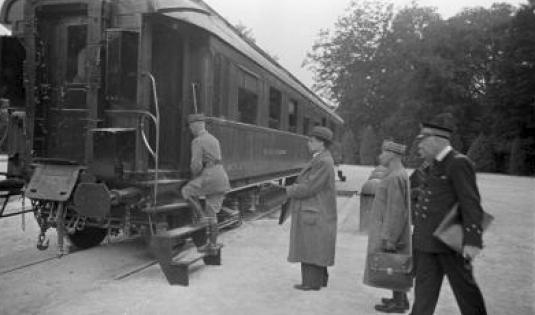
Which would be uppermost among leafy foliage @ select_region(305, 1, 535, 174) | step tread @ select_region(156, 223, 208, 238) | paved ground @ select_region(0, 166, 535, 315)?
leafy foliage @ select_region(305, 1, 535, 174)

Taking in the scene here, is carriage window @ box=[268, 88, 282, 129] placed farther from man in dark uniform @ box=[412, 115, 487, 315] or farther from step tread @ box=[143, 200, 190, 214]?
man in dark uniform @ box=[412, 115, 487, 315]

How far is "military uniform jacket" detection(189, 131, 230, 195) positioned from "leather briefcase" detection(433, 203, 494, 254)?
326cm

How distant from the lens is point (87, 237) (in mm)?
7789

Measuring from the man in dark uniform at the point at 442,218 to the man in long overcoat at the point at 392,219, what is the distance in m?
0.49

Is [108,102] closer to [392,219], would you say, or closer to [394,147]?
[394,147]

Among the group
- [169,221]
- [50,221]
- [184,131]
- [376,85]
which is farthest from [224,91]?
[376,85]

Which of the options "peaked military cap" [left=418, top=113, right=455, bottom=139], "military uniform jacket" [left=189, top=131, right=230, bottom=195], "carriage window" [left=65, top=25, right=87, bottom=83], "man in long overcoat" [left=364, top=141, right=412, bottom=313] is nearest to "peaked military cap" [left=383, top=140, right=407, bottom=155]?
"man in long overcoat" [left=364, top=141, right=412, bottom=313]

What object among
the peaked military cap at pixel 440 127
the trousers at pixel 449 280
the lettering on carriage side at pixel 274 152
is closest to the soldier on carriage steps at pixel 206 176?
the trousers at pixel 449 280

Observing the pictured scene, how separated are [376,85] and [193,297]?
43446 mm

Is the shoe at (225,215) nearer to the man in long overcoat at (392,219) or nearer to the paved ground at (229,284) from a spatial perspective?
the paved ground at (229,284)

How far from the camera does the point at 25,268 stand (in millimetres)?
6449

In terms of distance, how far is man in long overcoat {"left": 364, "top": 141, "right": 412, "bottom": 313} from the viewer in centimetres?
466

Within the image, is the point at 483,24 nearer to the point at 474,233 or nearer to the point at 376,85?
the point at 376,85

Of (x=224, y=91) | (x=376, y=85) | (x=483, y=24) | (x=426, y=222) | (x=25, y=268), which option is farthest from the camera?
(x=376, y=85)
